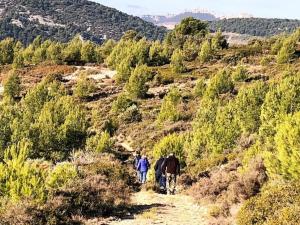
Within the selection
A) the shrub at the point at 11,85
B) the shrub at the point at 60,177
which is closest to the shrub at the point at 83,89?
the shrub at the point at 11,85

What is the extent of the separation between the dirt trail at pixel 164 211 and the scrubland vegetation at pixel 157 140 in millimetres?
577

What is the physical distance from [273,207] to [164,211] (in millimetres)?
5157

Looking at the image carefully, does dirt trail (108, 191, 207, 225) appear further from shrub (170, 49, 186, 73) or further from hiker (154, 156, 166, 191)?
shrub (170, 49, 186, 73)

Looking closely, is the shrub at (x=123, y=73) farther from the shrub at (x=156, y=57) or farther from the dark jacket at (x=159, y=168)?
the dark jacket at (x=159, y=168)

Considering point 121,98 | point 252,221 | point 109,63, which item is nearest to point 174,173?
point 252,221

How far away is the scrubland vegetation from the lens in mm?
14078

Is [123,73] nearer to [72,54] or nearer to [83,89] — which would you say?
[83,89]

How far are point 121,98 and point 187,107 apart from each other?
333 inches

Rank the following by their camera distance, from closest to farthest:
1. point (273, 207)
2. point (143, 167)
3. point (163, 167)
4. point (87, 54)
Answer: point (273, 207) → point (163, 167) → point (143, 167) → point (87, 54)

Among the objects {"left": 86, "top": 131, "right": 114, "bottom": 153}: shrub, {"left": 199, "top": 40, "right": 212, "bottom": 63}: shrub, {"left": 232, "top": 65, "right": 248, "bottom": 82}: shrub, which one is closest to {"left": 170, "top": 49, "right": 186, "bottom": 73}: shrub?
{"left": 199, "top": 40, "right": 212, "bottom": 63}: shrub

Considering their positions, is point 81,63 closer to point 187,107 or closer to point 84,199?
point 187,107

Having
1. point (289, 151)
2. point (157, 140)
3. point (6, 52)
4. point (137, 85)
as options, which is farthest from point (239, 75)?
point (6, 52)

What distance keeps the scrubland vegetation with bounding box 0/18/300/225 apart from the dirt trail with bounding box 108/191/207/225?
Answer: 577 millimetres

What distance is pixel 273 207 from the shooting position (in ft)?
38.4
